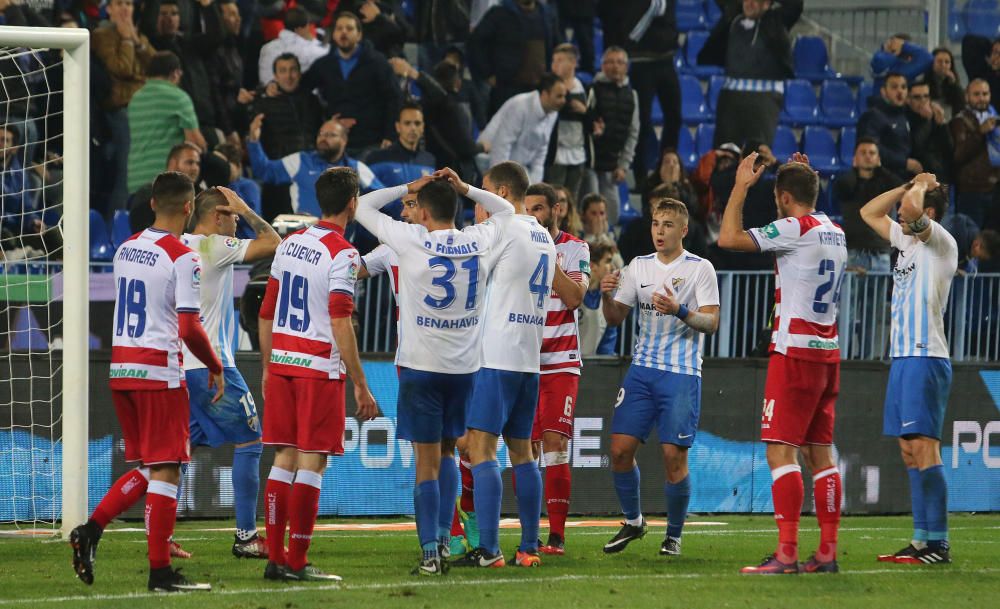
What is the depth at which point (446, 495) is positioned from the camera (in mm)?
8852

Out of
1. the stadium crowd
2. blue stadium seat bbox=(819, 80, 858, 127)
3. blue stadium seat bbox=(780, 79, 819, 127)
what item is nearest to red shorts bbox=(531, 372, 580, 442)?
the stadium crowd

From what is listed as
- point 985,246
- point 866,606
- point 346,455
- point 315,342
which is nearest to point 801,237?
point 866,606

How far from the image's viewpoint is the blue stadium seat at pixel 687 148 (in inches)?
766

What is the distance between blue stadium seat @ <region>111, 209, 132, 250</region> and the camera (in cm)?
1438

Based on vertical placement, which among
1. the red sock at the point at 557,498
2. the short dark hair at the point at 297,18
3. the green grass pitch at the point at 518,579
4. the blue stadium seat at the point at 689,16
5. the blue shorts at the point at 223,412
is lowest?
the green grass pitch at the point at 518,579

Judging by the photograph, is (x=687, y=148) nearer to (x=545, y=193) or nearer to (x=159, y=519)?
(x=545, y=193)

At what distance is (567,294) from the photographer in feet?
32.0

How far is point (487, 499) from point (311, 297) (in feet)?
5.29

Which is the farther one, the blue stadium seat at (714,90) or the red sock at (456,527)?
the blue stadium seat at (714,90)

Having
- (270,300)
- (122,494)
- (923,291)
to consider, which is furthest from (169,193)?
(923,291)

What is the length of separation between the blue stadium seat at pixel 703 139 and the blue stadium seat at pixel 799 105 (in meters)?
1.36

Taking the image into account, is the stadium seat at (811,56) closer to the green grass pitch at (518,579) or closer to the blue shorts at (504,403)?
the green grass pitch at (518,579)

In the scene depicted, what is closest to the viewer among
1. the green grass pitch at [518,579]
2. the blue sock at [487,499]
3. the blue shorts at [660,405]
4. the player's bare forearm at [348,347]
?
the green grass pitch at [518,579]

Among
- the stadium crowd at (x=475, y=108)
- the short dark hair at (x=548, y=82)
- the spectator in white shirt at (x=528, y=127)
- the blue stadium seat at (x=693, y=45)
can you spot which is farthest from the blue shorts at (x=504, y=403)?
the blue stadium seat at (x=693, y=45)
